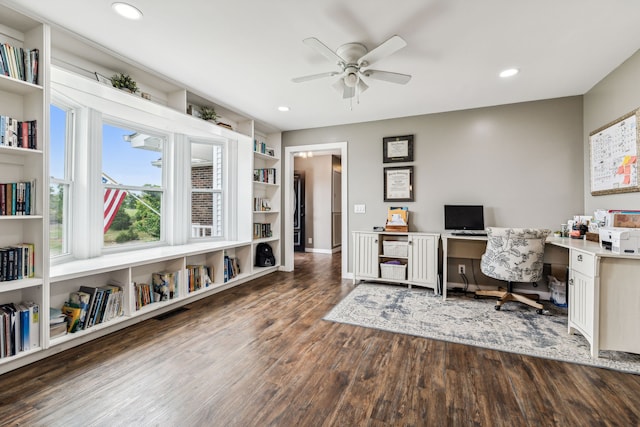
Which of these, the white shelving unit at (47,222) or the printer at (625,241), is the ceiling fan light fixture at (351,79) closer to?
the white shelving unit at (47,222)

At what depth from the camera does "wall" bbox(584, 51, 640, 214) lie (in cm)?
250

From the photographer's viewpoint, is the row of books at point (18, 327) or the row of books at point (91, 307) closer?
the row of books at point (18, 327)

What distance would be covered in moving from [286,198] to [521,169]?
3365 millimetres

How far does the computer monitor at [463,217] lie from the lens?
373 cm

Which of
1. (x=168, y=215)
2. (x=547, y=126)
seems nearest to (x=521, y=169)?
(x=547, y=126)

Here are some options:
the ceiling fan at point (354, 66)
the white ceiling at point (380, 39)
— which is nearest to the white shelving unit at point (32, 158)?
the white ceiling at point (380, 39)

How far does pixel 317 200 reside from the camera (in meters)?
7.24

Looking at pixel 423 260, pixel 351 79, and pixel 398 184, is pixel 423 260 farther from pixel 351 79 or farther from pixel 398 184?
pixel 351 79

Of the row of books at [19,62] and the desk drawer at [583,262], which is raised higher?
the row of books at [19,62]

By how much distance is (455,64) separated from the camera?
2.67 metres

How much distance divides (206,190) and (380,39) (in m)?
2.90

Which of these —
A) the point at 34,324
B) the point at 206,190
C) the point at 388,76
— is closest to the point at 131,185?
the point at 206,190

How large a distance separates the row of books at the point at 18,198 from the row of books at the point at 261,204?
2.67m

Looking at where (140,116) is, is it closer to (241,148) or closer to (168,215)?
(168,215)
